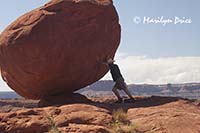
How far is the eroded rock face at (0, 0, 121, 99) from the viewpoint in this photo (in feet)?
48.4

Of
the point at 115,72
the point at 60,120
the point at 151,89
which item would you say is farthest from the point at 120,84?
the point at 151,89

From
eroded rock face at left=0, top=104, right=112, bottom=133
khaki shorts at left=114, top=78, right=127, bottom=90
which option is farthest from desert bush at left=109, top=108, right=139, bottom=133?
khaki shorts at left=114, top=78, right=127, bottom=90

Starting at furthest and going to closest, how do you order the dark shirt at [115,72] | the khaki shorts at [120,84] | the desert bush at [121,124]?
1. the dark shirt at [115,72]
2. the khaki shorts at [120,84]
3. the desert bush at [121,124]

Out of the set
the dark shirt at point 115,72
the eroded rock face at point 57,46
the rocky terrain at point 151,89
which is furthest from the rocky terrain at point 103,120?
the rocky terrain at point 151,89

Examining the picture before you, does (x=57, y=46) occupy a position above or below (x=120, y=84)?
above

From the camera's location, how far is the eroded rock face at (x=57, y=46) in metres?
14.8

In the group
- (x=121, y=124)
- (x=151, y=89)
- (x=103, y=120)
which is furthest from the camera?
(x=151, y=89)

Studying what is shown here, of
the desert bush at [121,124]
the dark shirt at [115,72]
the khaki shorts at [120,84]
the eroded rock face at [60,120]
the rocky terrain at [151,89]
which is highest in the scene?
the eroded rock face at [60,120]

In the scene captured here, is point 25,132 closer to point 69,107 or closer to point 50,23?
point 69,107

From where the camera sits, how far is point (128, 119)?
40.2 ft

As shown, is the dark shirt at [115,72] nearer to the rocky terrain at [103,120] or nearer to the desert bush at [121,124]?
the rocky terrain at [103,120]

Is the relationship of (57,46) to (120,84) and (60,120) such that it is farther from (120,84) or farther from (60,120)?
(60,120)

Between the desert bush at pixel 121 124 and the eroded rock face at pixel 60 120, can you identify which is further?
the eroded rock face at pixel 60 120

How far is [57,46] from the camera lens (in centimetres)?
1488
